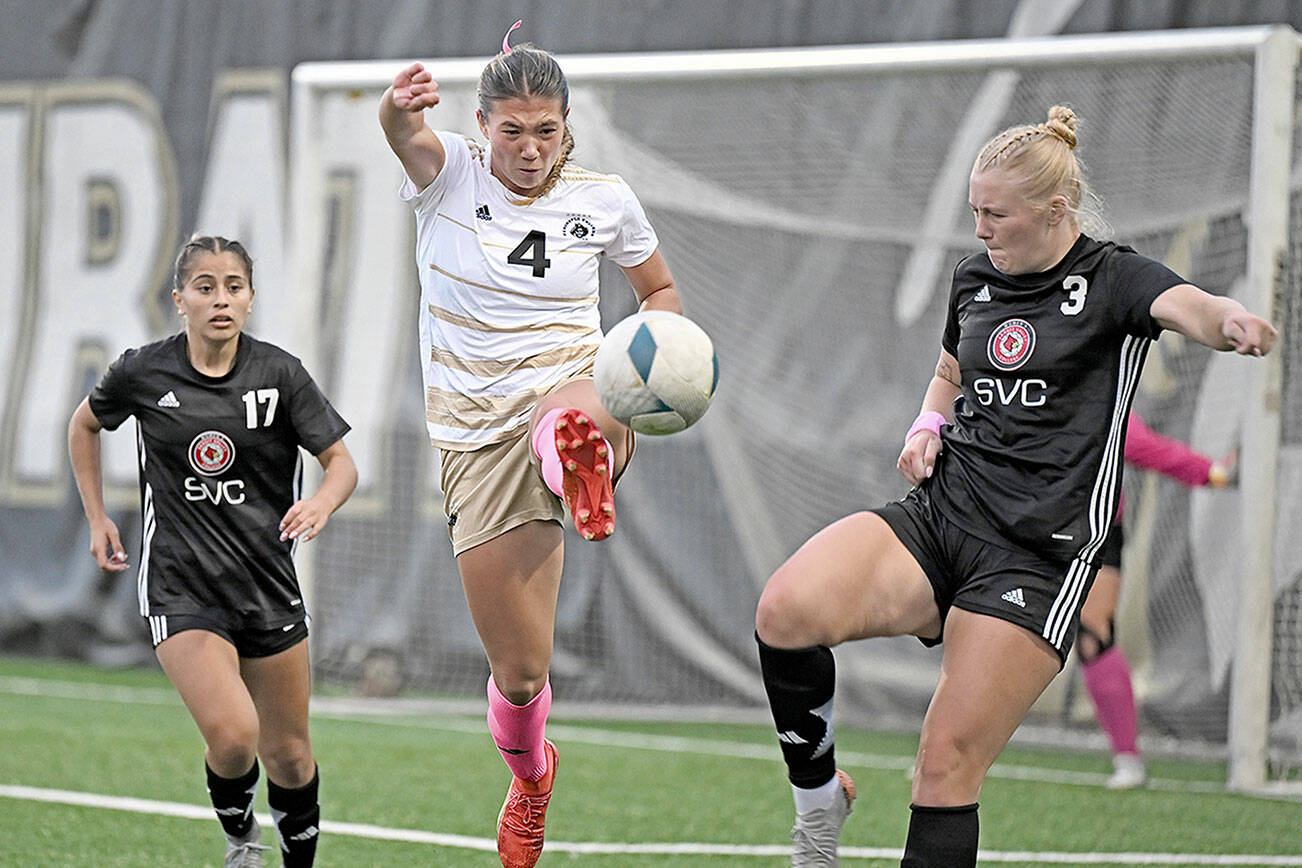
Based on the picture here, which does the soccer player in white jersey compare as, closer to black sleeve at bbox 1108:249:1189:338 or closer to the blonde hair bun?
the blonde hair bun

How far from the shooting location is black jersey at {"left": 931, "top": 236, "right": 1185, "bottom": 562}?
11.3 feet

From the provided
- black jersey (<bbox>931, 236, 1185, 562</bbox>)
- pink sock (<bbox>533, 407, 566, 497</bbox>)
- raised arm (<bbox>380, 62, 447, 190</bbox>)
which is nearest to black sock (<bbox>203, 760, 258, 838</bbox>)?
pink sock (<bbox>533, 407, 566, 497</bbox>)

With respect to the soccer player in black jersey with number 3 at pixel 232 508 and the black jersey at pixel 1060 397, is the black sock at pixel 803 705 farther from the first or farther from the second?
the soccer player in black jersey with number 3 at pixel 232 508

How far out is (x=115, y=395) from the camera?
14.3ft

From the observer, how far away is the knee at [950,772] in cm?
334

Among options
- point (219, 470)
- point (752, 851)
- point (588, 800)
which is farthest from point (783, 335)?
point (219, 470)

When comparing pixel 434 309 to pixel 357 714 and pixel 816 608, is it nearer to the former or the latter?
pixel 816 608

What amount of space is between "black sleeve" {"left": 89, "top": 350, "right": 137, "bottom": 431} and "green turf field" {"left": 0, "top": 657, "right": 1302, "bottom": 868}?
56.0 inches

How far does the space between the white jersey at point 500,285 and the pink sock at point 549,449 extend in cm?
23

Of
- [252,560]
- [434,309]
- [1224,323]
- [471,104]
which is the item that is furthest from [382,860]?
[471,104]

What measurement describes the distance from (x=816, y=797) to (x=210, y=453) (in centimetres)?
181

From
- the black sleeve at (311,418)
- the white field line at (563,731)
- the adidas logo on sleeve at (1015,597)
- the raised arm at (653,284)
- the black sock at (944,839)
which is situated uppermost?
the raised arm at (653,284)

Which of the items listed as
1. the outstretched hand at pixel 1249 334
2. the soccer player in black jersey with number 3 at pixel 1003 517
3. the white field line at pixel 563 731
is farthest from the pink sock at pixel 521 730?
the white field line at pixel 563 731

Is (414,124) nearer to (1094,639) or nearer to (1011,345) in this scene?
(1011,345)
